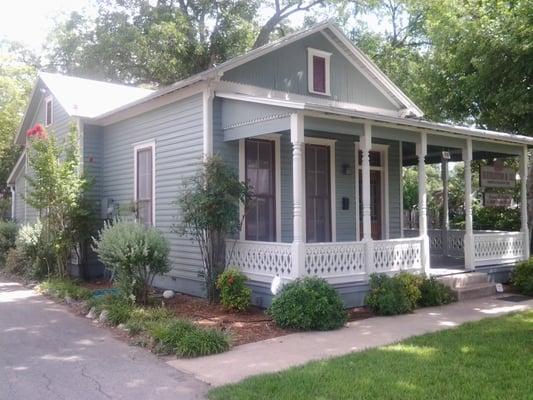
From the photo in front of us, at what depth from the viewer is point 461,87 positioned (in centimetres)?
1541

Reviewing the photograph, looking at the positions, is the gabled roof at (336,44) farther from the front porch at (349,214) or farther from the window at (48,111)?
the window at (48,111)

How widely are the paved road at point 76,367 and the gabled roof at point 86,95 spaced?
21.5 feet

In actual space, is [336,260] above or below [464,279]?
above

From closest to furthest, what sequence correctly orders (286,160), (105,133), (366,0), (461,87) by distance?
(286,160) < (105,133) < (461,87) < (366,0)

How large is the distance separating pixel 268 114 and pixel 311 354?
4217 millimetres

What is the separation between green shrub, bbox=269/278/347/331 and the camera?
779 centimetres

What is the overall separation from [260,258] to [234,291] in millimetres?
776

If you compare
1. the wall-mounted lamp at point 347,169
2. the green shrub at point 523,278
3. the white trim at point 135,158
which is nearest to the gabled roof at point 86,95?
the white trim at point 135,158

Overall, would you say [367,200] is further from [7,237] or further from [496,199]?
[7,237]

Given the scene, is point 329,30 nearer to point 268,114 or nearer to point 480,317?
point 268,114

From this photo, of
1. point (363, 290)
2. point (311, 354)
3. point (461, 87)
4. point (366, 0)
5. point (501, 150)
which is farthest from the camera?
point (366, 0)

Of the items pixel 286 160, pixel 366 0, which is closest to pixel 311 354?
pixel 286 160

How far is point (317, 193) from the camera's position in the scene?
1191 centimetres

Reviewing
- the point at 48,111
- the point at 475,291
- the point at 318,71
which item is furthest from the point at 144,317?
the point at 48,111
